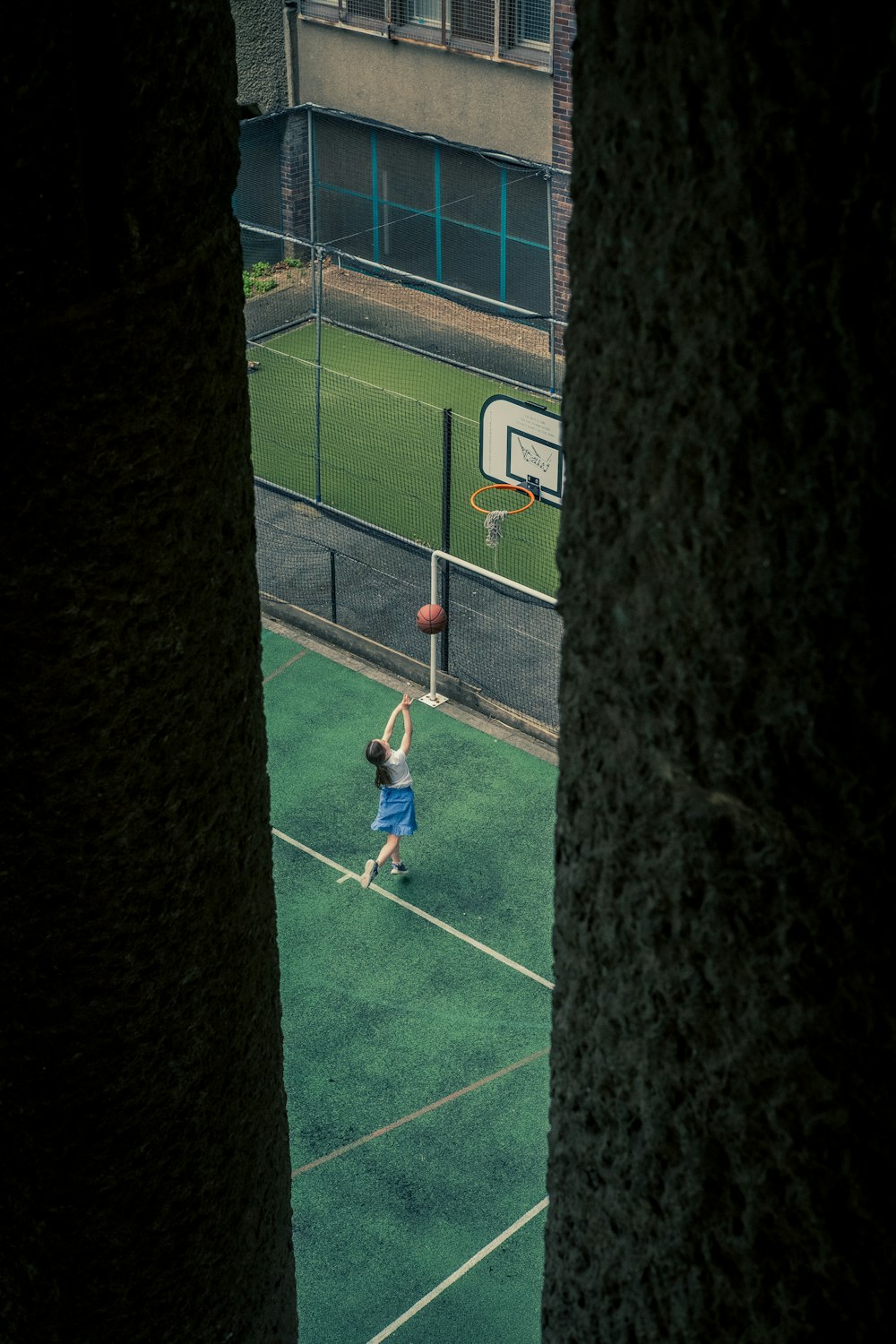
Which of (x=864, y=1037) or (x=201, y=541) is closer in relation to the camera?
(x=864, y=1037)

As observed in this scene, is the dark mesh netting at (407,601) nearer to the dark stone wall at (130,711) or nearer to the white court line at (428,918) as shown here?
the white court line at (428,918)

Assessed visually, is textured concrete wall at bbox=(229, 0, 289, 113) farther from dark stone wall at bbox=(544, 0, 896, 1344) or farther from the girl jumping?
dark stone wall at bbox=(544, 0, 896, 1344)

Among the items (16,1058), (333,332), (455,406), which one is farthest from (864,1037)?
(333,332)

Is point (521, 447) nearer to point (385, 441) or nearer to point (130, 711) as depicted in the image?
point (385, 441)

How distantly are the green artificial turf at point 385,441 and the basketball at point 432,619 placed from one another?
7.92ft

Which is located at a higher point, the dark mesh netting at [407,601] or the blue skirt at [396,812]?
the blue skirt at [396,812]

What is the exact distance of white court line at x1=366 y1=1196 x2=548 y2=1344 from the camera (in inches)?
395

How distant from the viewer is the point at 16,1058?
10.1ft

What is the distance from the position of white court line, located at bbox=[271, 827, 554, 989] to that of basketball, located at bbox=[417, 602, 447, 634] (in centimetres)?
216

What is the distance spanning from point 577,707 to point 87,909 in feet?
5.60

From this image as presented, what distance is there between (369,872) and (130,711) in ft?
35.6

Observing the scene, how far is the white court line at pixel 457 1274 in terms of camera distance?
32.9ft

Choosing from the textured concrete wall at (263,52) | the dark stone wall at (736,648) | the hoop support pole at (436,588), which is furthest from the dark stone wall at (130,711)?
the textured concrete wall at (263,52)

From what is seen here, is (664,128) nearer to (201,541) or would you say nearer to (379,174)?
(201,541)
